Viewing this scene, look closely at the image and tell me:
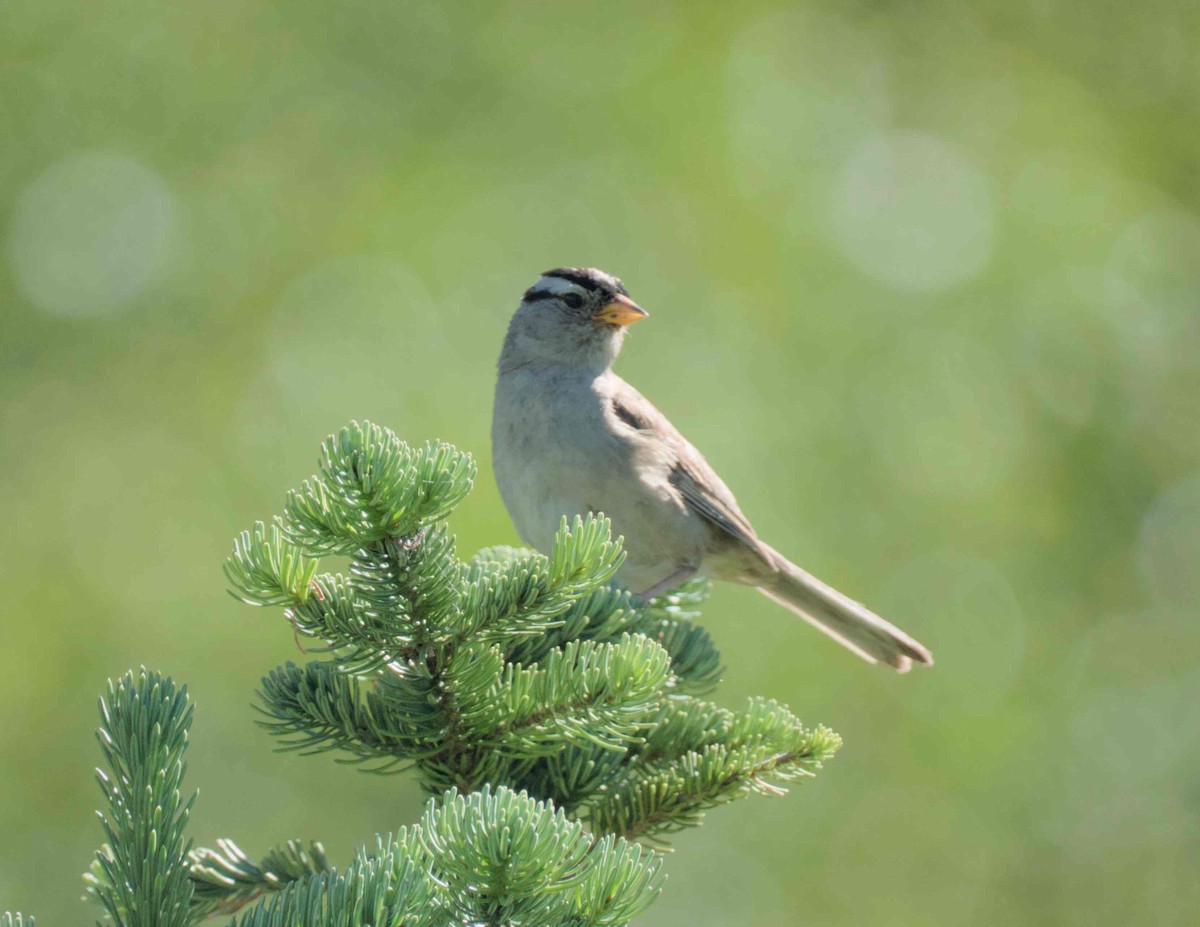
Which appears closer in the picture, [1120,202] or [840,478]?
[840,478]

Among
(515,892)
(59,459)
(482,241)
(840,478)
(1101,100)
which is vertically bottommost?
(515,892)

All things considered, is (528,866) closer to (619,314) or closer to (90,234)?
(619,314)

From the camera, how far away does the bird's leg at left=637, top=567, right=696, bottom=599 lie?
362 centimetres

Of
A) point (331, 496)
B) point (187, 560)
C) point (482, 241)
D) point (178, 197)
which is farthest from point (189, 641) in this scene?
point (331, 496)

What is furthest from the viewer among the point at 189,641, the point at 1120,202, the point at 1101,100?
the point at 1101,100

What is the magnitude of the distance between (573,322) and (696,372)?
2.09 meters

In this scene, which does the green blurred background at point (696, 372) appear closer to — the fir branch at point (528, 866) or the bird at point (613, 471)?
the bird at point (613, 471)

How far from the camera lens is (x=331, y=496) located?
1606 millimetres

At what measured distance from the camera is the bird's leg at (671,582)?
362 centimetres

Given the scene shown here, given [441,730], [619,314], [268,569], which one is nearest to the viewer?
[268,569]

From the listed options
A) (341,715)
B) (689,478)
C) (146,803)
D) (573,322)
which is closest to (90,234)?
(573,322)

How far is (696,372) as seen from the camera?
648cm

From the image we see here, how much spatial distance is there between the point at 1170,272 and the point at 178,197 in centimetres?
698

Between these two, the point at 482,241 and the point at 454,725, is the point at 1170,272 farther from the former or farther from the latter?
the point at 454,725
